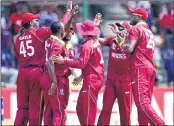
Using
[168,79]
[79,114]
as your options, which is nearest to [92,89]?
[79,114]

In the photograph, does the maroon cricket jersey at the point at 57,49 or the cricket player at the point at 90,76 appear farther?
the cricket player at the point at 90,76

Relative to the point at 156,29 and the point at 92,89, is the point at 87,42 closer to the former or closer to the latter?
the point at 92,89

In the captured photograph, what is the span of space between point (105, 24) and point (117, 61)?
5854 millimetres

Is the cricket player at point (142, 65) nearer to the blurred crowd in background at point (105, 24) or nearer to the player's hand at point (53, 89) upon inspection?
the player's hand at point (53, 89)

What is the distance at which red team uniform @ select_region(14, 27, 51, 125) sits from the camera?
15297mm

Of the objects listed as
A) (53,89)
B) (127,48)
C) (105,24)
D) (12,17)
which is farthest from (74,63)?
(12,17)

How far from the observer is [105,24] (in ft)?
70.0

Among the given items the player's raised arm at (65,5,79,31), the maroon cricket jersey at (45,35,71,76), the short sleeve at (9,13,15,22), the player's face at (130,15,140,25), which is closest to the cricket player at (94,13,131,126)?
the player's face at (130,15,140,25)

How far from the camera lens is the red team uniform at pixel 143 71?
14925 millimetres

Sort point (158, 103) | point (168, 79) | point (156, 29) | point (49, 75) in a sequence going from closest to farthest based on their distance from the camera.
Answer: point (49, 75) → point (158, 103) → point (168, 79) → point (156, 29)

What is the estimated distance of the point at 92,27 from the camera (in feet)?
49.9

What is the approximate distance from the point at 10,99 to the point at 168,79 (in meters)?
4.33

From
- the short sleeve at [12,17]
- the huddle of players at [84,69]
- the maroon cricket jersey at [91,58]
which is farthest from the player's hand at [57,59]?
the short sleeve at [12,17]

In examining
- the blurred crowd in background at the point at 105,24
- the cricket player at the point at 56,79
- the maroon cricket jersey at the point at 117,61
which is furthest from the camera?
the blurred crowd in background at the point at 105,24
